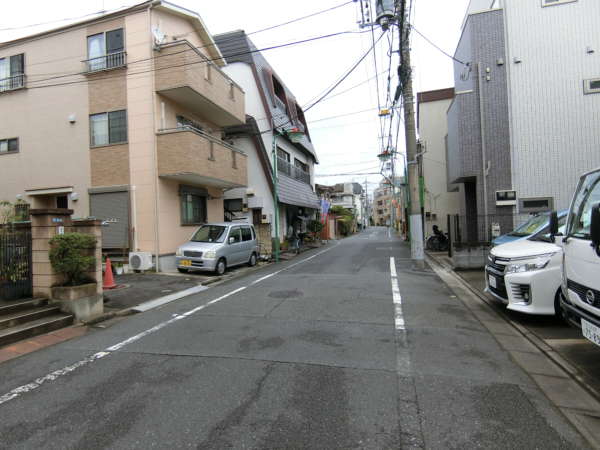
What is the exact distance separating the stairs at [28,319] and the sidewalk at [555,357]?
6579 millimetres

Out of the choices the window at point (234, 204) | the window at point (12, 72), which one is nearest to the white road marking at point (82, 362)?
the window at point (234, 204)

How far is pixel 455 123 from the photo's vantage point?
41.2 ft

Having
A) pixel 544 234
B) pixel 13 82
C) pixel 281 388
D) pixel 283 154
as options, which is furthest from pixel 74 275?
pixel 283 154

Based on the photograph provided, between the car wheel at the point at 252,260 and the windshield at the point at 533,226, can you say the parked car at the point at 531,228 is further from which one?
the car wheel at the point at 252,260

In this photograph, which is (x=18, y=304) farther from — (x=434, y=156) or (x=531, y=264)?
(x=434, y=156)

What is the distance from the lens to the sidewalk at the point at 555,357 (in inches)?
116

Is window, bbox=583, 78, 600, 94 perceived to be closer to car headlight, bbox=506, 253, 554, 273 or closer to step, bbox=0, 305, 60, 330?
car headlight, bbox=506, 253, 554, 273

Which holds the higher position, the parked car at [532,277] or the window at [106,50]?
the window at [106,50]

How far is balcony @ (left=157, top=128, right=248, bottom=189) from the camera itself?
36.9 ft

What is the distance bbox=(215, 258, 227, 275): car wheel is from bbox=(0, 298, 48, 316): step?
213 inches

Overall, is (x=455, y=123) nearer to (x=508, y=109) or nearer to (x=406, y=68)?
(x=508, y=109)

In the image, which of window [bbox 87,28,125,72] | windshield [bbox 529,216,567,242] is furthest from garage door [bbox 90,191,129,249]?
windshield [bbox 529,216,567,242]

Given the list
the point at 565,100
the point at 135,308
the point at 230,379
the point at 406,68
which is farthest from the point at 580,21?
the point at 135,308

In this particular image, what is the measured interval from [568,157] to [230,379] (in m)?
12.2
